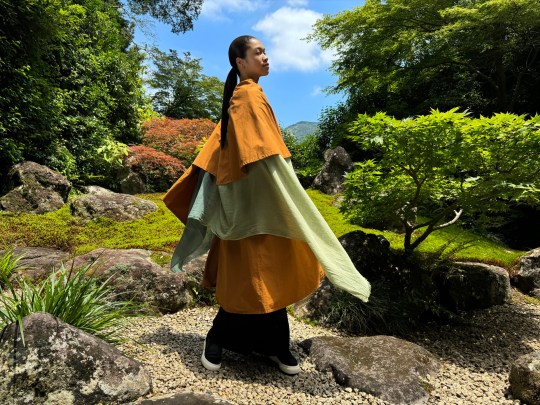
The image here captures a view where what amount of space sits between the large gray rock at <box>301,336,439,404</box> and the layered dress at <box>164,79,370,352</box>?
0.78 metres

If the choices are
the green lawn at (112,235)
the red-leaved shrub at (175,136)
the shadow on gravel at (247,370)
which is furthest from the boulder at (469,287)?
the red-leaved shrub at (175,136)

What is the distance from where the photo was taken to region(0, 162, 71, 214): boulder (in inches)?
288

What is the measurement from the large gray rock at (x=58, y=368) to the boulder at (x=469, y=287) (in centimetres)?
443

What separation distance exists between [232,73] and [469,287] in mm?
4523

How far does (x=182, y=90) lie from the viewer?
64.4 ft

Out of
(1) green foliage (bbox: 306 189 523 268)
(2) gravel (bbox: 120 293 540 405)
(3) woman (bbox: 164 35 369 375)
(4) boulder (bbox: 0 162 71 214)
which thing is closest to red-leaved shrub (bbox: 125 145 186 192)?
(4) boulder (bbox: 0 162 71 214)

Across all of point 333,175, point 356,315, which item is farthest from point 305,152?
point 356,315

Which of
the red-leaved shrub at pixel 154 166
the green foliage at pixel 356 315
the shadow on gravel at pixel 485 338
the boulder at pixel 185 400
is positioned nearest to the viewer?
the boulder at pixel 185 400

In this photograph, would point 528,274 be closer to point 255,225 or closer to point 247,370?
point 247,370

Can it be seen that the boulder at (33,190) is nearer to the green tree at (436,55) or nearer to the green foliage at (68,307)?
the green foliage at (68,307)

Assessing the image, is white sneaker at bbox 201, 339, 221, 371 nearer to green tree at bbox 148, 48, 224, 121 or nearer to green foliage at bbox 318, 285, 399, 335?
green foliage at bbox 318, 285, 399, 335

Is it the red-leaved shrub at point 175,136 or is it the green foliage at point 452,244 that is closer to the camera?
the green foliage at point 452,244

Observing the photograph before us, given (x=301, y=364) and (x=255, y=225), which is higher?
(x=255, y=225)

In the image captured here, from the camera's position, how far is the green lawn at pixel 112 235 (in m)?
5.84
